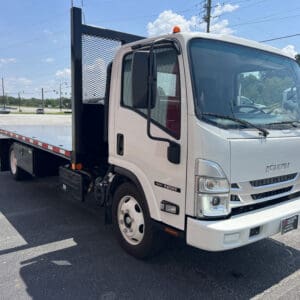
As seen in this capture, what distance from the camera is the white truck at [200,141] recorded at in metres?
2.78

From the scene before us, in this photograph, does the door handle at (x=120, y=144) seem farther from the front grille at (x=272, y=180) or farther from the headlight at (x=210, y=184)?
the front grille at (x=272, y=180)

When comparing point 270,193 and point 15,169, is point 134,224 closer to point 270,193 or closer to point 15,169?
point 270,193

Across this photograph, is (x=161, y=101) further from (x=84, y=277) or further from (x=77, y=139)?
(x=84, y=277)

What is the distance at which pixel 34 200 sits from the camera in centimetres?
598

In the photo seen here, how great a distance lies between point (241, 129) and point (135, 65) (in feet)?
3.56

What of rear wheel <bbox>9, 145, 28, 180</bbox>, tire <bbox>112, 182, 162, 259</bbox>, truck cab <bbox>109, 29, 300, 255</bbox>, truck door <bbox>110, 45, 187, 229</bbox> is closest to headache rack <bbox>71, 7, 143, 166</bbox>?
truck door <bbox>110, 45, 187, 229</bbox>

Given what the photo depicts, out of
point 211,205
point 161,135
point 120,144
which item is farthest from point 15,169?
point 211,205

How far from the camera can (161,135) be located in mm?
3072

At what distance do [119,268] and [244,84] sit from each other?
7.53 ft

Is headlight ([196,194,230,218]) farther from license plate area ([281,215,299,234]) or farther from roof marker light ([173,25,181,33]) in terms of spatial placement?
roof marker light ([173,25,181,33])

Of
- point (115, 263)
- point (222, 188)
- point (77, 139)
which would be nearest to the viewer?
point (222, 188)

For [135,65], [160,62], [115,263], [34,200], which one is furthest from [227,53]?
[34,200]

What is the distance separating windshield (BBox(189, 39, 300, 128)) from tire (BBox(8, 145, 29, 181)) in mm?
5514

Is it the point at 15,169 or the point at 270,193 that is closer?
the point at 270,193
